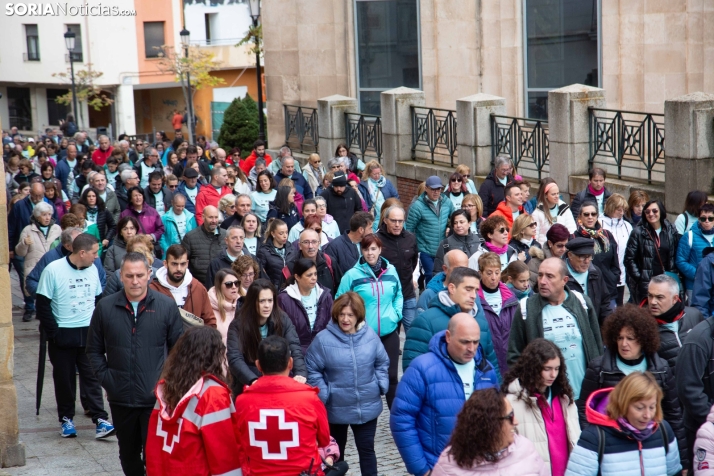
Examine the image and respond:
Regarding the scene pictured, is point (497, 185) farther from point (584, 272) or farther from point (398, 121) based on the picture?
point (398, 121)

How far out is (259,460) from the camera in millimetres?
5750

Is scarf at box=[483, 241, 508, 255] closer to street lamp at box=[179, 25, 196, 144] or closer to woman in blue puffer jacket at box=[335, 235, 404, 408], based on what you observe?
woman in blue puffer jacket at box=[335, 235, 404, 408]

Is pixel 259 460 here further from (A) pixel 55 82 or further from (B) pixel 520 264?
(A) pixel 55 82

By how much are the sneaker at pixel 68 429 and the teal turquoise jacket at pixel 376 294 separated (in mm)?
2757

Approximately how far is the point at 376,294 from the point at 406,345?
1.90 m

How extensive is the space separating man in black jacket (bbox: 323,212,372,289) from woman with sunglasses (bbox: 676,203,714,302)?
3185 millimetres

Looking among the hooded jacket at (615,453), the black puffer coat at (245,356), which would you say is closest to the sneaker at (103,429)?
the black puffer coat at (245,356)

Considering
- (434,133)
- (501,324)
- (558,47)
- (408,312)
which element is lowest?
(408,312)

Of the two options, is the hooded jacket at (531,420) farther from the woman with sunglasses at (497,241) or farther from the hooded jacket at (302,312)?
the woman with sunglasses at (497,241)

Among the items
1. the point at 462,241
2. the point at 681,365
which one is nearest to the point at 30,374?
the point at 462,241

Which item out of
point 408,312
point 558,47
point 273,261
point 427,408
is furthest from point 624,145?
point 427,408

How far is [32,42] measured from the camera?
206 ft

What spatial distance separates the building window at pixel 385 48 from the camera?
23.0 metres

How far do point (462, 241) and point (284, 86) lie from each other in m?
15.3
